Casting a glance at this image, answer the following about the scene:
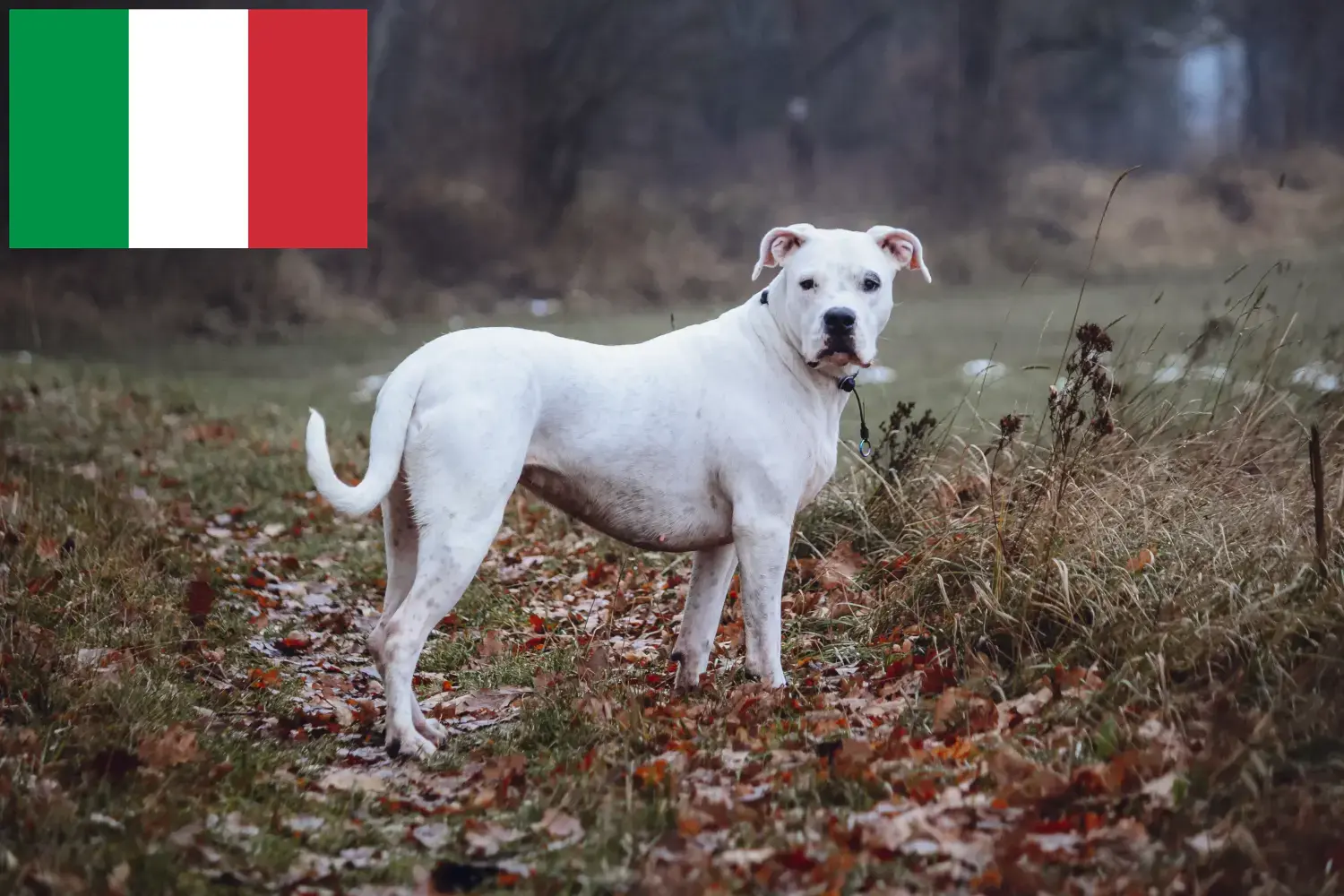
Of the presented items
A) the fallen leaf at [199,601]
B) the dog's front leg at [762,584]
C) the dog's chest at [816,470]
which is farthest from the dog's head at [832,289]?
the fallen leaf at [199,601]

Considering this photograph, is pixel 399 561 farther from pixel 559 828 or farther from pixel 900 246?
pixel 900 246

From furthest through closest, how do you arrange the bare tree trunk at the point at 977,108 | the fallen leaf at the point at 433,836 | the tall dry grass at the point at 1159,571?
1. the bare tree trunk at the point at 977,108
2. the fallen leaf at the point at 433,836
3. the tall dry grass at the point at 1159,571

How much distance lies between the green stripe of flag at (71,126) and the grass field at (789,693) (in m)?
5.98

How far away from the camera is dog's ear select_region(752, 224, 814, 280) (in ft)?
16.0

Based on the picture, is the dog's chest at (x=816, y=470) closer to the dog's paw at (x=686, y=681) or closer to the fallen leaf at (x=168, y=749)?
the dog's paw at (x=686, y=681)

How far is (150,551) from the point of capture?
6664 mm

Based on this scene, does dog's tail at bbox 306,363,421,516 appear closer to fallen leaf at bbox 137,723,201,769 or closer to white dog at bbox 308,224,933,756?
white dog at bbox 308,224,933,756

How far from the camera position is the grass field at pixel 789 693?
Result: 3.25m

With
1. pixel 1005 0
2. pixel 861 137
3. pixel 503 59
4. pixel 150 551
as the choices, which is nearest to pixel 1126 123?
pixel 1005 0

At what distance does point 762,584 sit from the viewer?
15.6 ft

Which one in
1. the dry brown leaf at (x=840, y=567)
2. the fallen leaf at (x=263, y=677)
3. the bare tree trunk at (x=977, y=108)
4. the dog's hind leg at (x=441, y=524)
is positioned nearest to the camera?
the dog's hind leg at (x=441, y=524)

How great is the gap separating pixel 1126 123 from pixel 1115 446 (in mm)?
15724

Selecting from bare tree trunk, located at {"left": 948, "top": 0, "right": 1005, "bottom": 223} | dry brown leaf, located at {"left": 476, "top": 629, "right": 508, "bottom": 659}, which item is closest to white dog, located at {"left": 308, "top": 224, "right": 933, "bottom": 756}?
dry brown leaf, located at {"left": 476, "top": 629, "right": 508, "bottom": 659}

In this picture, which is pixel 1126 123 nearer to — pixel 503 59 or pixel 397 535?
pixel 503 59
